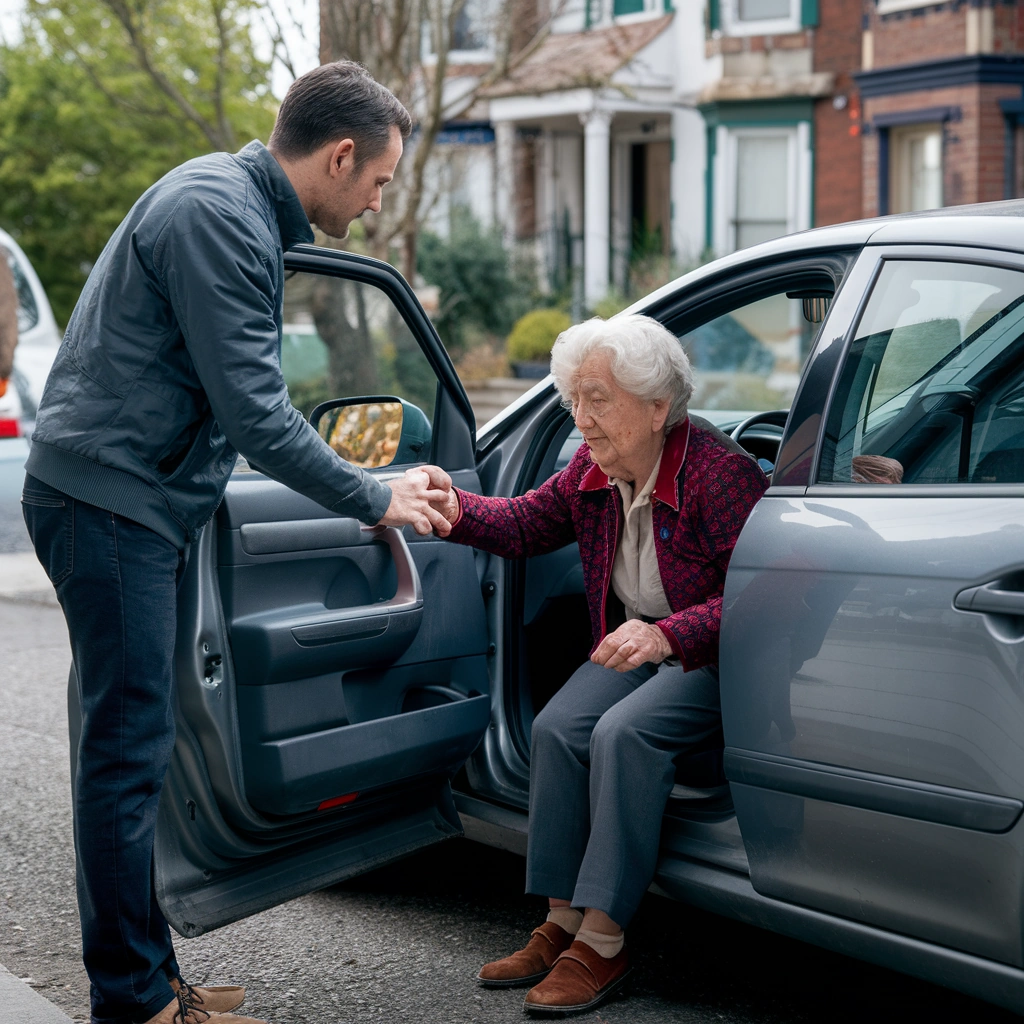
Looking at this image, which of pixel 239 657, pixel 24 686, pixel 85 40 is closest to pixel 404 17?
pixel 24 686

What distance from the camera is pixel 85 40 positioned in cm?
2138

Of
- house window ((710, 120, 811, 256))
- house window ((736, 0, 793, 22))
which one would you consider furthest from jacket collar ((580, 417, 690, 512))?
house window ((736, 0, 793, 22))

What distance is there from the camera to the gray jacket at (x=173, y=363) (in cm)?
248

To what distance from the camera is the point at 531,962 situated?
10.1ft

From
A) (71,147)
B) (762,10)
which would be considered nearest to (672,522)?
(762,10)

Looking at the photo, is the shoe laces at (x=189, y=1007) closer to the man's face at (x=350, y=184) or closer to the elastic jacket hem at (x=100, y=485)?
the elastic jacket hem at (x=100, y=485)

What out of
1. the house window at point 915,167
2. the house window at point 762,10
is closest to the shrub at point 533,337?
the house window at point 915,167

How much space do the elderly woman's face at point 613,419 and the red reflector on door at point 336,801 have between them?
0.92m

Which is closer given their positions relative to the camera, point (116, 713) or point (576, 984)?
point (116, 713)

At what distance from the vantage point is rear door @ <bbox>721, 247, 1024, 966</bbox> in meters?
2.27

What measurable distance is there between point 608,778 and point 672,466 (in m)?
0.70

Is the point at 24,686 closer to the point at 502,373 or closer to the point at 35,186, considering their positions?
the point at 502,373

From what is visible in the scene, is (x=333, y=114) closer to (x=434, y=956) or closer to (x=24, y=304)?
(x=434, y=956)

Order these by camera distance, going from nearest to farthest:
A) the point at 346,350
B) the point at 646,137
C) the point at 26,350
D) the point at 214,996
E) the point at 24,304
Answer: the point at 214,996 < the point at 26,350 < the point at 24,304 < the point at 346,350 < the point at 646,137
